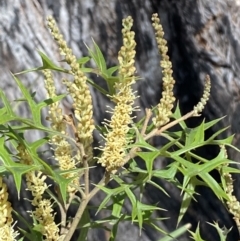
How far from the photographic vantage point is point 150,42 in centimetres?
199

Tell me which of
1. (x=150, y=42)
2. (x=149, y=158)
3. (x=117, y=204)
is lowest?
(x=117, y=204)

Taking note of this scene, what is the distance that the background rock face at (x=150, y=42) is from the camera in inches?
74.9

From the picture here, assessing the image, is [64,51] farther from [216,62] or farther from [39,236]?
[216,62]

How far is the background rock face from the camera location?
190cm

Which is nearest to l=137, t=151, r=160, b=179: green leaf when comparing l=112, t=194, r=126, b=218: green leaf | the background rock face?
l=112, t=194, r=126, b=218: green leaf

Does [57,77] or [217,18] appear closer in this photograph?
[217,18]

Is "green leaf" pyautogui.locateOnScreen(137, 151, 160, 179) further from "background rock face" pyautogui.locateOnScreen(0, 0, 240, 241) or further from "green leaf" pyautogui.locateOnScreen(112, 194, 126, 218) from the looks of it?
"background rock face" pyautogui.locateOnScreen(0, 0, 240, 241)

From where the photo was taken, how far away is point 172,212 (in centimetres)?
211

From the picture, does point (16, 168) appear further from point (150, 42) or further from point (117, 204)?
point (150, 42)

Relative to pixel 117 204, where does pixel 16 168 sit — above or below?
above

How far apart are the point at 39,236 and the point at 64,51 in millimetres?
484

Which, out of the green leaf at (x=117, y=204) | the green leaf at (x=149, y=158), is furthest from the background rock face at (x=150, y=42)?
the green leaf at (x=149, y=158)

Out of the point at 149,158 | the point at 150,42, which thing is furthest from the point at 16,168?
the point at 150,42

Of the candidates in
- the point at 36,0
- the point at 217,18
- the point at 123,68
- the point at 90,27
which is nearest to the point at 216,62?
the point at 217,18
